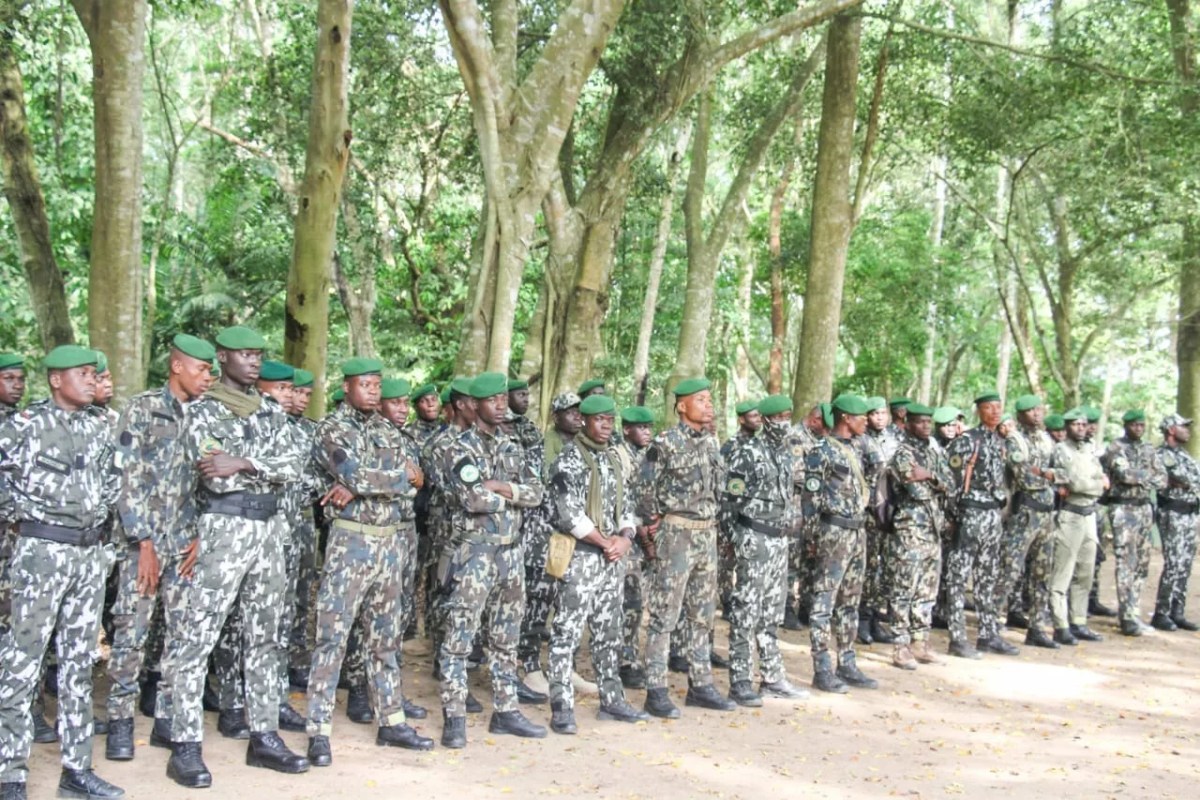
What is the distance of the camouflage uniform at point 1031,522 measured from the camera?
374 inches

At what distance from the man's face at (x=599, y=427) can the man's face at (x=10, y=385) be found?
3173 mm

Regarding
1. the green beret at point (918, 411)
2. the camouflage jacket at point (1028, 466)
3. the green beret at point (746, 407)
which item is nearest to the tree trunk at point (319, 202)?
the green beret at point (746, 407)

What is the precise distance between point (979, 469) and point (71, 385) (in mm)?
6956

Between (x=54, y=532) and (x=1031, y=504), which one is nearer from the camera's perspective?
(x=54, y=532)

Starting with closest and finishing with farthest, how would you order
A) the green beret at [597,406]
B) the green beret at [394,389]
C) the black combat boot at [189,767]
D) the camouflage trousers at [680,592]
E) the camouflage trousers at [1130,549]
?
the black combat boot at [189,767], the green beret at [597,406], the green beret at [394,389], the camouflage trousers at [680,592], the camouflage trousers at [1130,549]

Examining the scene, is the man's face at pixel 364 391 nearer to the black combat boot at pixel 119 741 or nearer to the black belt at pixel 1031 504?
the black combat boot at pixel 119 741

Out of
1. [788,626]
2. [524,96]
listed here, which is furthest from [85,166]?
[788,626]

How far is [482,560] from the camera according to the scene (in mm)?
6160

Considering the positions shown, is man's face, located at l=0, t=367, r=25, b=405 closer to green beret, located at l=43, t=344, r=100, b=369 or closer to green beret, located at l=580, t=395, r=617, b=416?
green beret, located at l=43, t=344, r=100, b=369

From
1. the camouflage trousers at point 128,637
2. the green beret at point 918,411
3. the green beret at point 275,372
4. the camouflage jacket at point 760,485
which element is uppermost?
the green beret at point 918,411

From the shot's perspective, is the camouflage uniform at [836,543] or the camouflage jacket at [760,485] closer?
the camouflage jacket at [760,485]

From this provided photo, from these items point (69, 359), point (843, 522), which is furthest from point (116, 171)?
point (843, 522)

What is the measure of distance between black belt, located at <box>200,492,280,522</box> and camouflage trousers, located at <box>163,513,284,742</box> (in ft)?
0.09

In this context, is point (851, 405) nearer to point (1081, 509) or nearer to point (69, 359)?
point (1081, 509)
